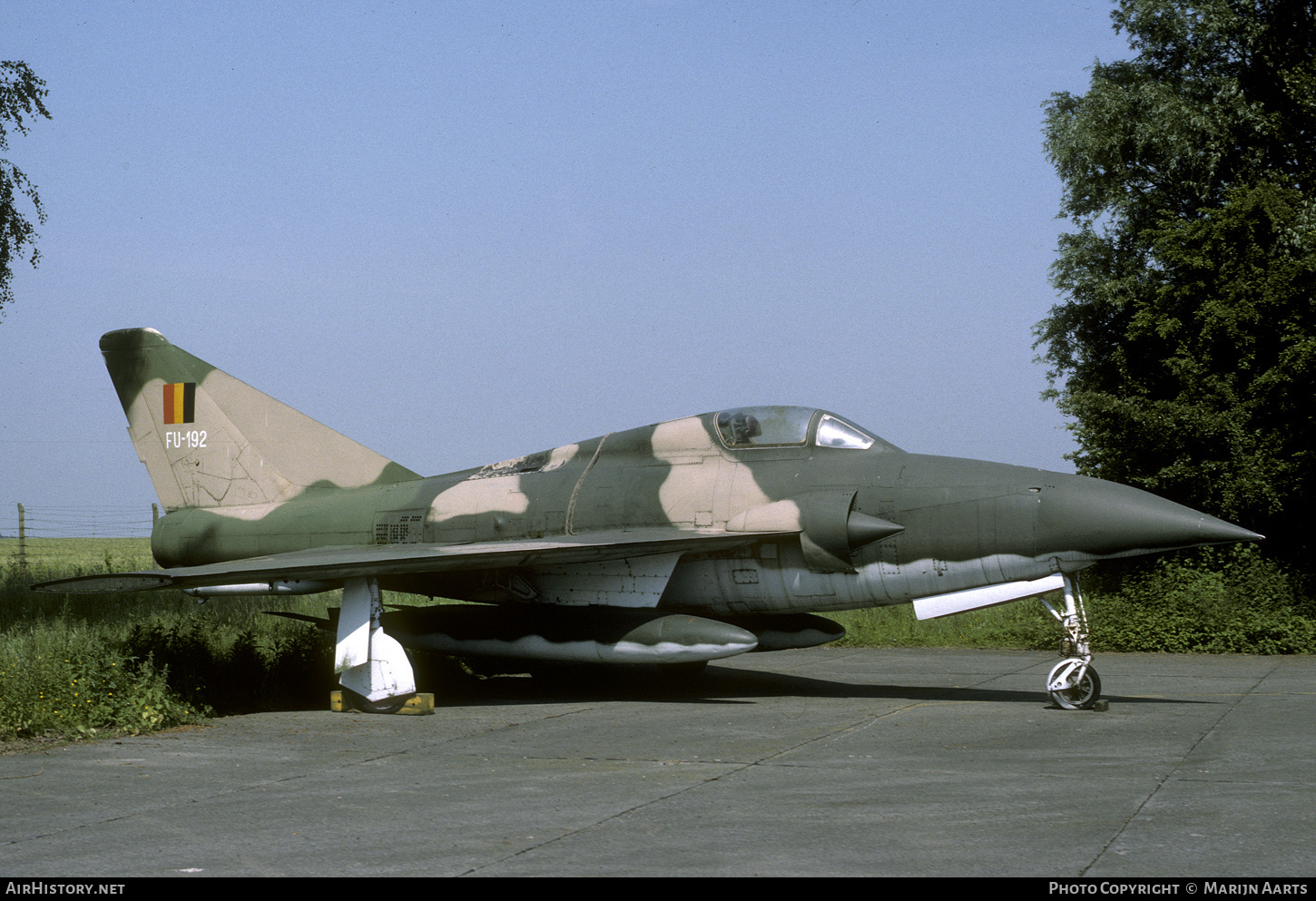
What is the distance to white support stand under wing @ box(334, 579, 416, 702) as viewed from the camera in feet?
35.9

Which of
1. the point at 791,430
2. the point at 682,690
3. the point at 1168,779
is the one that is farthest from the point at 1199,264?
the point at 1168,779

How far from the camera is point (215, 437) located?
574 inches

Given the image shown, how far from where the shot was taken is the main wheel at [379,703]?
11.0 m

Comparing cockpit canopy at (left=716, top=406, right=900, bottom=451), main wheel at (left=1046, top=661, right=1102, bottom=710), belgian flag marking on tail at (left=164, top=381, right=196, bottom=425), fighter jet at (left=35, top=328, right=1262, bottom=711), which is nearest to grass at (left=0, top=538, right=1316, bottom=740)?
fighter jet at (left=35, top=328, right=1262, bottom=711)

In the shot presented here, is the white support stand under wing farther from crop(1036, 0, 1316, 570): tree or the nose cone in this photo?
crop(1036, 0, 1316, 570): tree

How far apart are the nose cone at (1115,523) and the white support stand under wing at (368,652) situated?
595 centimetres

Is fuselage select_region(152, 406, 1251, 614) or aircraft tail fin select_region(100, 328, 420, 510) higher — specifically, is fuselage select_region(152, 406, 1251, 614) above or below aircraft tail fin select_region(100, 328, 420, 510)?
below

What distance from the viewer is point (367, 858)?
213 inches

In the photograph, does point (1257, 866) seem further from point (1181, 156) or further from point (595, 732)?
point (1181, 156)

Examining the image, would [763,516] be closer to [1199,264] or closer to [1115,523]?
[1115,523]

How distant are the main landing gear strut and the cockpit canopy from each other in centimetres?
224

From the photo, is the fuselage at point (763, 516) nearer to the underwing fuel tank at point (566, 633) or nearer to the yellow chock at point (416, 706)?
the underwing fuel tank at point (566, 633)

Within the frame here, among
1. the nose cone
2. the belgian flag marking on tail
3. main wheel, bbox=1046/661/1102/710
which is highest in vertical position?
the belgian flag marking on tail

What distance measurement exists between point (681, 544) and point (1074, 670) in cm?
371
